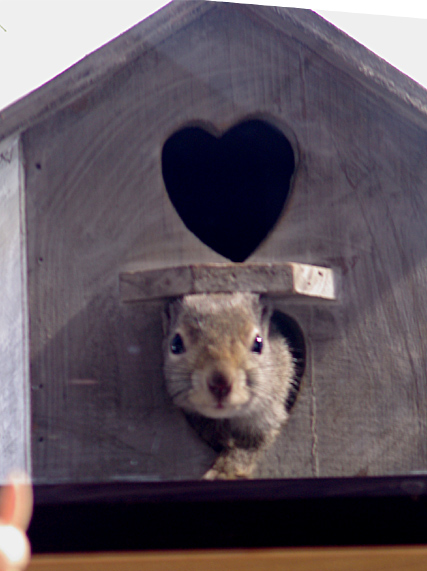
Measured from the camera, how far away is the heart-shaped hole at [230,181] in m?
1.46

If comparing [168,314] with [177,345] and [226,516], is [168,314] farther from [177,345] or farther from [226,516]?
[226,516]

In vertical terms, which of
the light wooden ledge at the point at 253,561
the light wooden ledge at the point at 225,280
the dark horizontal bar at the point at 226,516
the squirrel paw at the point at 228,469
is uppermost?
the light wooden ledge at the point at 225,280

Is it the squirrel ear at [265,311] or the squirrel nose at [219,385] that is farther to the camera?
the squirrel ear at [265,311]

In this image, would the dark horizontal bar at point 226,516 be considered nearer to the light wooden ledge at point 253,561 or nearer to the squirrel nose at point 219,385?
the light wooden ledge at point 253,561

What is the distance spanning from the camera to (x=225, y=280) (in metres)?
1.15

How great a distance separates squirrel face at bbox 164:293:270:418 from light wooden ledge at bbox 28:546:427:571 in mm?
318

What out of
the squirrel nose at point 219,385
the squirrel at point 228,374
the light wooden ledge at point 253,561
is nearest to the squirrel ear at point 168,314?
the squirrel at point 228,374

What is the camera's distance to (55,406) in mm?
1188

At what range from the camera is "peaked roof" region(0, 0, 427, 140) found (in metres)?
1.19

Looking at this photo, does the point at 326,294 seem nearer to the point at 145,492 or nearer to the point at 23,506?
the point at 145,492

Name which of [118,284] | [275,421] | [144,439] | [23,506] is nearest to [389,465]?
[275,421]

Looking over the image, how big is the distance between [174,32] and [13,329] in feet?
1.76

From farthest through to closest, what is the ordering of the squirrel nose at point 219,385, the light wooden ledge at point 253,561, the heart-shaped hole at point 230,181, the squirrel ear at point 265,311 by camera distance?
the heart-shaped hole at point 230,181 < the squirrel ear at point 265,311 < the squirrel nose at point 219,385 < the light wooden ledge at point 253,561

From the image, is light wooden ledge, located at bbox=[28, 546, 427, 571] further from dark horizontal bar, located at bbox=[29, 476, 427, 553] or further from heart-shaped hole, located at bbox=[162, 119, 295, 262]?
heart-shaped hole, located at bbox=[162, 119, 295, 262]
